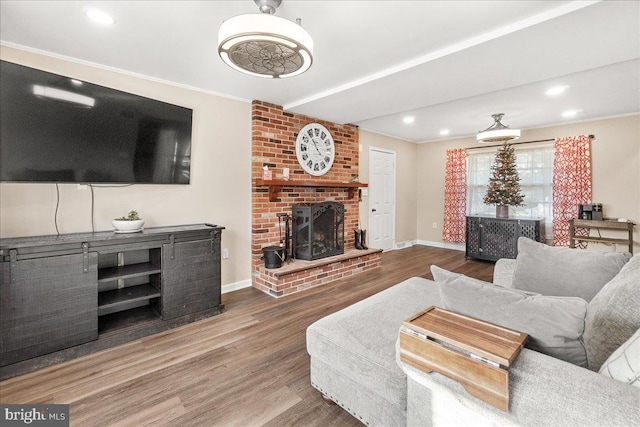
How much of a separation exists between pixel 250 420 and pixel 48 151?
233 centimetres

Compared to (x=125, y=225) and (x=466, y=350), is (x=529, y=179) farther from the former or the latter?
(x=125, y=225)

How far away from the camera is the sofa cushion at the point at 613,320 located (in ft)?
3.27

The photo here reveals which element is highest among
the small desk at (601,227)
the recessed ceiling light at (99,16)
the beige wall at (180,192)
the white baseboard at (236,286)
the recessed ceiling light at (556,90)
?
the recessed ceiling light at (556,90)

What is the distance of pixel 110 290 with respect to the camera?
8.51 ft

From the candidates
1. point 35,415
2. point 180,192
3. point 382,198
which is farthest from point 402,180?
point 35,415

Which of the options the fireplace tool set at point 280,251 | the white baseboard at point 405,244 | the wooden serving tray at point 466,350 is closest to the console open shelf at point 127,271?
the fireplace tool set at point 280,251

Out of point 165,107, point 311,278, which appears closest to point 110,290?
point 165,107

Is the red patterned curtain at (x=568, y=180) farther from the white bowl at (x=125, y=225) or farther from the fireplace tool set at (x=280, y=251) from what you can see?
the white bowl at (x=125, y=225)

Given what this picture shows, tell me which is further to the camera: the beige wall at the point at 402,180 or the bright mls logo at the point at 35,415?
the beige wall at the point at 402,180

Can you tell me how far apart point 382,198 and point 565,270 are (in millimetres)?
4067

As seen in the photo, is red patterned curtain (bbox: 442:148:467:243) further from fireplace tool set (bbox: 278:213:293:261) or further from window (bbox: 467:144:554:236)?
fireplace tool set (bbox: 278:213:293:261)

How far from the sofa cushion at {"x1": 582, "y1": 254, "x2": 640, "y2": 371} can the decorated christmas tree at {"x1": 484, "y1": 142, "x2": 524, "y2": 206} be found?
4205mm

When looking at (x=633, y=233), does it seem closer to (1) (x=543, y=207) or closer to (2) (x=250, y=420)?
(1) (x=543, y=207)

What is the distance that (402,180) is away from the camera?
6191mm
